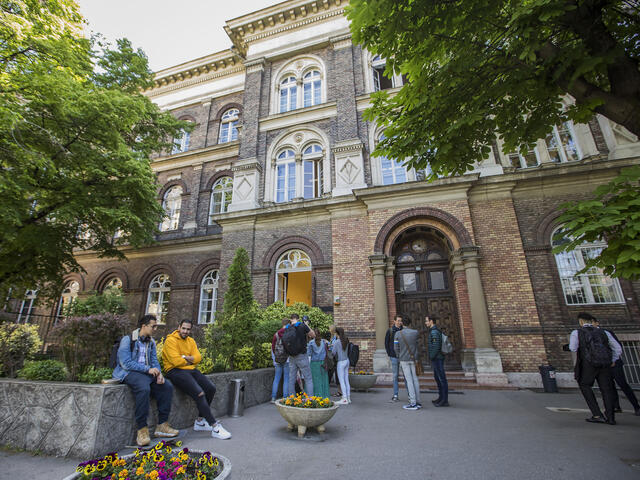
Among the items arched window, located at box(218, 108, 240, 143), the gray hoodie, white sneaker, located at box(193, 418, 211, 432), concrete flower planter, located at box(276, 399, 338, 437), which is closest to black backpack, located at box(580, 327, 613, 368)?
the gray hoodie

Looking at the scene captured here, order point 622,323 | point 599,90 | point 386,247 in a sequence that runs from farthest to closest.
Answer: point 386,247 < point 622,323 < point 599,90

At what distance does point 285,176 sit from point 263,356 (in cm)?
916

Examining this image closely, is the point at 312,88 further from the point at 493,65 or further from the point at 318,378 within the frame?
the point at 318,378

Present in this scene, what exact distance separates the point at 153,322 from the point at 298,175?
10860mm

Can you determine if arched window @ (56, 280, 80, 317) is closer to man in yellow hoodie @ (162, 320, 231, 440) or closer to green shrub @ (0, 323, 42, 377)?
green shrub @ (0, 323, 42, 377)

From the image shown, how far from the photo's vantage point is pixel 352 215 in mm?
12688

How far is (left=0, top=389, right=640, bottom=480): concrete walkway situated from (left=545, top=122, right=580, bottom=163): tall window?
9437 millimetres

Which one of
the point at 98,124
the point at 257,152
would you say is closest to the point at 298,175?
the point at 257,152

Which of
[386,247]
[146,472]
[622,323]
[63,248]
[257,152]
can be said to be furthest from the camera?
Answer: [257,152]

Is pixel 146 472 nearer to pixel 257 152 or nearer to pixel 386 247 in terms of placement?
pixel 386 247

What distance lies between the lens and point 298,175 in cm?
1499

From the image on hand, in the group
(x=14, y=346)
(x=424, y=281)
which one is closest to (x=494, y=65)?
(x=424, y=281)

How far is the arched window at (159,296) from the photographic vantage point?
16.3 metres

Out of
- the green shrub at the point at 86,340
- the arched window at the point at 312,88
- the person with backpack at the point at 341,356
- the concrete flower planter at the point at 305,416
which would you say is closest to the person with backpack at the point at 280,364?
the person with backpack at the point at 341,356
